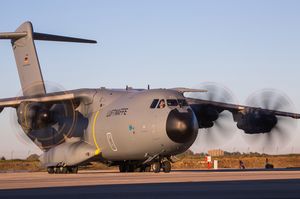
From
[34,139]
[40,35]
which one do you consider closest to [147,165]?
[34,139]

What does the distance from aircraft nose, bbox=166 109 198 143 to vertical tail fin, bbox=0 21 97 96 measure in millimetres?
11591

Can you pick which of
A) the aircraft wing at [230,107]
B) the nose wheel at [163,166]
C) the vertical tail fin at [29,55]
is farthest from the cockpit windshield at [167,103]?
the vertical tail fin at [29,55]

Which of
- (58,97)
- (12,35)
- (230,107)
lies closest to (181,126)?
(230,107)

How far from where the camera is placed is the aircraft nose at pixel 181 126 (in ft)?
87.7

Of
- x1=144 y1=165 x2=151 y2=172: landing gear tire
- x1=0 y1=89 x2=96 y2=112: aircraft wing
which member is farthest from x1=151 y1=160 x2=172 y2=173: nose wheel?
x1=0 y1=89 x2=96 y2=112: aircraft wing

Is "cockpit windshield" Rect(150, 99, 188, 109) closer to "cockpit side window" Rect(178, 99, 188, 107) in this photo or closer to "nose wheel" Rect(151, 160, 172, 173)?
"cockpit side window" Rect(178, 99, 188, 107)

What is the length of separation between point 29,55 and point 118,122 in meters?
9.82

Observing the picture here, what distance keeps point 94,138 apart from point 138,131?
12.6 ft

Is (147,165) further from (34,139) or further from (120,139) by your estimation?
(34,139)

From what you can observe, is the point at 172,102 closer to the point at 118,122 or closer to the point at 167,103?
the point at 167,103

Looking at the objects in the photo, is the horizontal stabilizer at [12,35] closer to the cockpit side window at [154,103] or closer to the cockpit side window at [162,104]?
the cockpit side window at [154,103]

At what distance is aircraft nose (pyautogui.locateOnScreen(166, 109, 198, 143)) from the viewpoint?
2673 cm

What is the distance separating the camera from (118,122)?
2986cm

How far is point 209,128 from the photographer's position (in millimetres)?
33125
